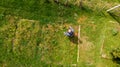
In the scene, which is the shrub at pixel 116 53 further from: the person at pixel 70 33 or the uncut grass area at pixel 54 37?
the person at pixel 70 33

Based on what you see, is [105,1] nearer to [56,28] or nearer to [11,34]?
[56,28]

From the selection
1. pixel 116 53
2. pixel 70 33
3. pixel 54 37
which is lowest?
pixel 116 53

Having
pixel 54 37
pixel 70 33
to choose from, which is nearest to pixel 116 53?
pixel 70 33

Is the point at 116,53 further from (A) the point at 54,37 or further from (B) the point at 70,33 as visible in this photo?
(A) the point at 54,37

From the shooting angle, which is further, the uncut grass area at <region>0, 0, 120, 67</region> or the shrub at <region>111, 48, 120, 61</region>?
the uncut grass area at <region>0, 0, 120, 67</region>

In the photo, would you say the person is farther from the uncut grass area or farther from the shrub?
the shrub

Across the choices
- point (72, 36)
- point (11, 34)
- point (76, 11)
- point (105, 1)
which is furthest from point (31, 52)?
point (105, 1)

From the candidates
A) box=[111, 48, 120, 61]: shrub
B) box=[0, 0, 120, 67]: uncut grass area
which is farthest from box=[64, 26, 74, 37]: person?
box=[111, 48, 120, 61]: shrub

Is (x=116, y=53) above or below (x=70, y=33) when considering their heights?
below
